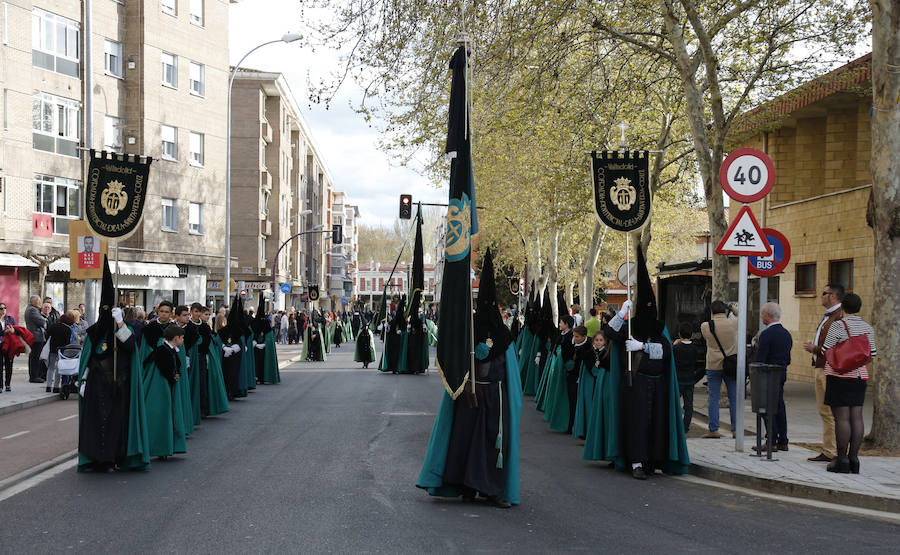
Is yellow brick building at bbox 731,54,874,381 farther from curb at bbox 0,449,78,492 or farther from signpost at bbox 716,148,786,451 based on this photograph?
curb at bbox 0,449,78,492

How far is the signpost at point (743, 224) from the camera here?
11.1m

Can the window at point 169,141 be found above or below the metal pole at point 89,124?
above

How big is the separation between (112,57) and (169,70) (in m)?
2.60

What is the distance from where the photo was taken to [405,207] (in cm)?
3020

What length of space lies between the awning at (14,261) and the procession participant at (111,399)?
23331mm

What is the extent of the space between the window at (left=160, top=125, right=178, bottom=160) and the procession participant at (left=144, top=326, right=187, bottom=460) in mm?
30387

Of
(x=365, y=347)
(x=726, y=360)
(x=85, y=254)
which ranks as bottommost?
(x=365, y=347)

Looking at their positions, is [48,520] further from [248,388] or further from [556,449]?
[248,388]

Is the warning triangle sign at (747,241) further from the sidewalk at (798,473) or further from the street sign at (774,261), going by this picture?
the street sign at (774,261)

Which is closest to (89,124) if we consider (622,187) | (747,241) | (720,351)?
(622,187)

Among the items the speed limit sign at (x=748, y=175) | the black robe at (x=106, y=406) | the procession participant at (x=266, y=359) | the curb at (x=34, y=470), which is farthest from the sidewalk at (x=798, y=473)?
the procession participant at (x=266, y=359)

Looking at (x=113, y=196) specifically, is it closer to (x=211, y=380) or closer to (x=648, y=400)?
(x=211, y=380)

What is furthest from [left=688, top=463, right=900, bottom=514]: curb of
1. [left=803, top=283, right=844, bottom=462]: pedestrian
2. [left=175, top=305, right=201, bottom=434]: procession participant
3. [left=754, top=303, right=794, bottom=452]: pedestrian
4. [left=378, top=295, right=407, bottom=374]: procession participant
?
[left=378, top=295, right=407, bottom=374]: procession participant

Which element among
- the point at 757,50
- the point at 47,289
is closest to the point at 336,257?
the point at 47,289
